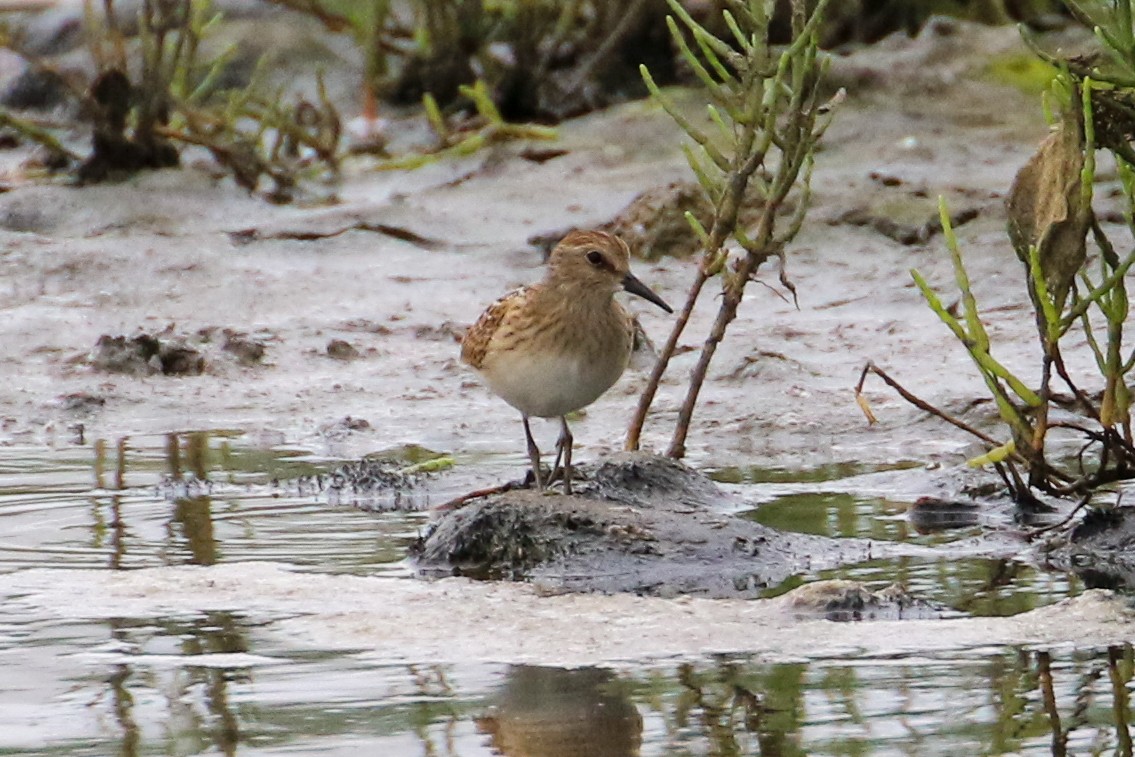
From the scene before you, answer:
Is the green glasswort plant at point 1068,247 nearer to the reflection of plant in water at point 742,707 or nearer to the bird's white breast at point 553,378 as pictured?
the bird's white breast at point 553,378

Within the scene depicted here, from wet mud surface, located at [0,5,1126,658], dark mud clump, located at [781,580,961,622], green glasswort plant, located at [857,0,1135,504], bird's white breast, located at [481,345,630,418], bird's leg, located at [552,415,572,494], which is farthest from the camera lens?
bird's white breast, located at [481,345,630,418]

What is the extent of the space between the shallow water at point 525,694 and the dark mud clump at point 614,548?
16cm

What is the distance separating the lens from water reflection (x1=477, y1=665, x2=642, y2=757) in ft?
13.8

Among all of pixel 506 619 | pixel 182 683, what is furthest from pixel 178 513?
pixel 182 683

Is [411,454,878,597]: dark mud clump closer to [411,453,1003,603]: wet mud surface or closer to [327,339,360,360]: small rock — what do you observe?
[411,453,1003,603]: wet mud surface

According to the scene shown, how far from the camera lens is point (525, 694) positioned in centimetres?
463

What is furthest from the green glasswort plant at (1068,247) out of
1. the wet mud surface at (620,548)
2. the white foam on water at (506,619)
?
the white foam on water at (506,619)

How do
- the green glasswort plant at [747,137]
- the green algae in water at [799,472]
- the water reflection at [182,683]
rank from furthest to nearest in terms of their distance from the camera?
1. the green algae in water at [799,472]
2. the green glasswort plant at [747,137]
3. the water reflection at [182,683]

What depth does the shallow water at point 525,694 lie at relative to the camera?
4238mm

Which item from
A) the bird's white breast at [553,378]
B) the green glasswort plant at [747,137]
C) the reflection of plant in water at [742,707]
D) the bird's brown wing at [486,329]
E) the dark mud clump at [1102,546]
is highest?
the green glasswort plant at [747,137]

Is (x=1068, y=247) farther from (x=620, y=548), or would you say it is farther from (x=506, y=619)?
(x=506, y=619)

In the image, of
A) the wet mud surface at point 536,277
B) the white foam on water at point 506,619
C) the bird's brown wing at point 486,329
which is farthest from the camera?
the bird's brown wing at point 486,329

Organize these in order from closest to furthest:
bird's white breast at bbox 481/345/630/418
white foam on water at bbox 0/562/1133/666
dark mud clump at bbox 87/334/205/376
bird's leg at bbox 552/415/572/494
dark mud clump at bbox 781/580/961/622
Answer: white foam on water at bbox 0/562/1133/666 < dark mud clump at bbox 781/580/961/622 < bird's leg at bbox 552/415/572/494 < bird's white breast at bbox 481/345/630/418 < dark mud clump at bbox 87/334/205/376

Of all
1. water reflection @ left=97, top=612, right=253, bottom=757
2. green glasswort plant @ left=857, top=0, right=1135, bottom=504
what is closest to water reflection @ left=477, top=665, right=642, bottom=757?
water reflection @ left=97, top=612, right=253, bottom=757
